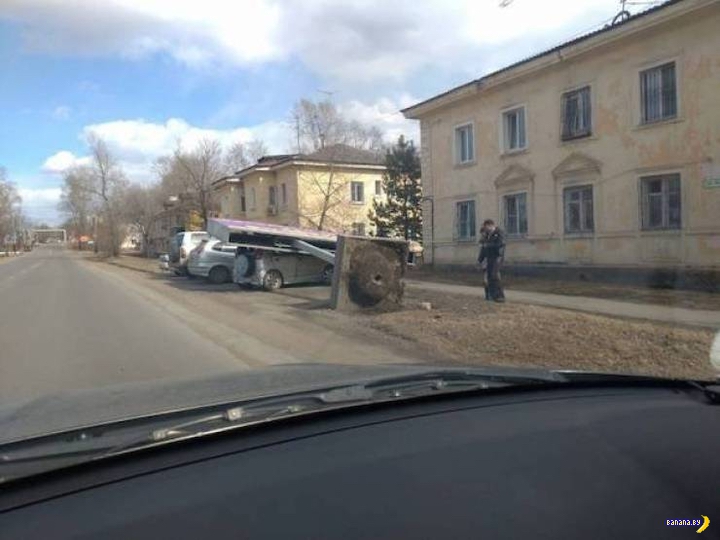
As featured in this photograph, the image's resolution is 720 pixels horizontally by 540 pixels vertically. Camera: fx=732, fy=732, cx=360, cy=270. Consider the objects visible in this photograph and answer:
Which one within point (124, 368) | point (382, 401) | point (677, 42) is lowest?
point (124, 368)

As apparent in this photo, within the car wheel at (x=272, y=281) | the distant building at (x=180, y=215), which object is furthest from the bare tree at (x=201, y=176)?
the car wheel at (x=272, y=281)

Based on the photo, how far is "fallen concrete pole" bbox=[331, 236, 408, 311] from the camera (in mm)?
14992

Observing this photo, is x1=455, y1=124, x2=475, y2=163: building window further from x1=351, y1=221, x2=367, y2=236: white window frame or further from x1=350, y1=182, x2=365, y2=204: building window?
x1=350, y1=182, x2=365, y2=204: building window

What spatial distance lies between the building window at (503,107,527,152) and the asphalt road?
42.7ft

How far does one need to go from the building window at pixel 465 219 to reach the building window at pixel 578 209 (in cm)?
497

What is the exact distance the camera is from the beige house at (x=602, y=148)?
58.2 ft

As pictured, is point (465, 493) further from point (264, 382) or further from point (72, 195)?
point (72, 195)

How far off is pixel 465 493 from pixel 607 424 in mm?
600

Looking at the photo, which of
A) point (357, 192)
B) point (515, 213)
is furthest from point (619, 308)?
point (357, 192)

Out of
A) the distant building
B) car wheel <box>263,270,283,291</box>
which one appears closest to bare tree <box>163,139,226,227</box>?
the distant building

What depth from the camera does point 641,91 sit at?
19438 mm

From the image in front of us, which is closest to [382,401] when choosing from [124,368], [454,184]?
[124,368]

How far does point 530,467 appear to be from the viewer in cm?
177

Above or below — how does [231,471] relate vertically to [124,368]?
above
